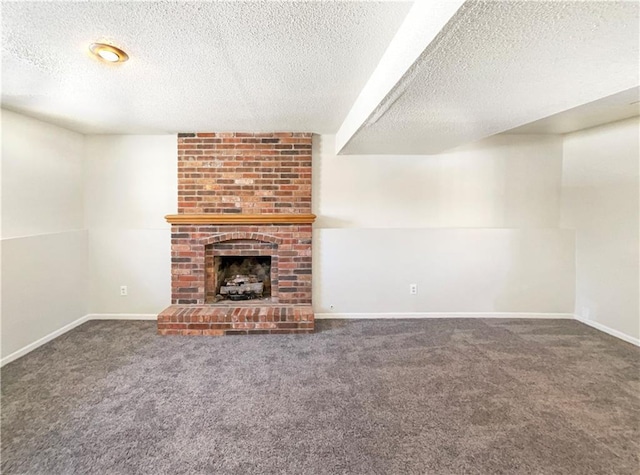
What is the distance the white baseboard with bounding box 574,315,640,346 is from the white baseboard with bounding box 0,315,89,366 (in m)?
5.71

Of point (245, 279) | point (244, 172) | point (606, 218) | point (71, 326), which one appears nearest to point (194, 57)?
point (244, 172)

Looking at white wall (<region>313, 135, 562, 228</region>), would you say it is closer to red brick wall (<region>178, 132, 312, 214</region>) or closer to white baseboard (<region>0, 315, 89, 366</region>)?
red brick wall (<region>178, 132, 312, 214</region>)

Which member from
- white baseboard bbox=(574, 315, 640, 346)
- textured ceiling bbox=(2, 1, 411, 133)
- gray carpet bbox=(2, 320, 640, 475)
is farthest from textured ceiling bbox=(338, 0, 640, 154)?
white baseboard bbox=(574, 315, 640, 346)

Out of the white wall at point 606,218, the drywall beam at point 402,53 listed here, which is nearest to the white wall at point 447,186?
the white wall at point 606,218

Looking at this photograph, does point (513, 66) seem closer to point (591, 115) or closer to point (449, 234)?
point (591, 115)

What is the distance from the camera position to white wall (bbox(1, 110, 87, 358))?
2.62m

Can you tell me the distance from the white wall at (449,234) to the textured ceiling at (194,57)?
1.17 meters

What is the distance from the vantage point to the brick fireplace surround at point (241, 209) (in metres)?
3.45

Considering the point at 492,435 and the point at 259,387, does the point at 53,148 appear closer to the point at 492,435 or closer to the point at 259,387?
the point at 259,387

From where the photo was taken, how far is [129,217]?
141 inches

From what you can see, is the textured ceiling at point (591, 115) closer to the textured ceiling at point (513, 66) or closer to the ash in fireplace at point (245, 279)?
the textured ceiling at point (513, 66)

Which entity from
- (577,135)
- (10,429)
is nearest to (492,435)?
(10,429)

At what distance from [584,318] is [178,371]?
432 cm

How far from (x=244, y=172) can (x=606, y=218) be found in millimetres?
3997
